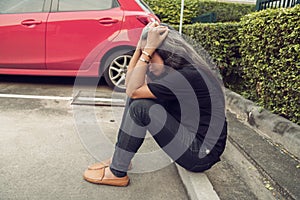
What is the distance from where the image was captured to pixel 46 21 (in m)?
3.98

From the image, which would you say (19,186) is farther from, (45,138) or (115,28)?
(115,28)

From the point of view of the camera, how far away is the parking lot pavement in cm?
188

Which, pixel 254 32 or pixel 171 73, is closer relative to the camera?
pixel 171 73

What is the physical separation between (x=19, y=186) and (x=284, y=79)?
238 centimetres

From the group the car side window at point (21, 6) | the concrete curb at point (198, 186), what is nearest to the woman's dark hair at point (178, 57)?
the concrete curb at point (198, 186)

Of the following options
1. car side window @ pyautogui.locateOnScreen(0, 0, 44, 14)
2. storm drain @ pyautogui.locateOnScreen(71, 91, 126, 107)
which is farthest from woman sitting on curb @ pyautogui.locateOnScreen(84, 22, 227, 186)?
car side window @ pyautogui.locateOnScreen(0, 0, 44, 14)

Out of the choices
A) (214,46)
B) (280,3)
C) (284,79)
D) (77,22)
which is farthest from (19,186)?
(280,3)

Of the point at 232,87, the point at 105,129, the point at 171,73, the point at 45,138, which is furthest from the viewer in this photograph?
the point at 232,87

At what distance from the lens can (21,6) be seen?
13.4 ft

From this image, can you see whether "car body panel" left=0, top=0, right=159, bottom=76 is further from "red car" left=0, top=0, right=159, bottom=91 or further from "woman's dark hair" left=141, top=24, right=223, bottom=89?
"woman's dark hair" left=141, top=24, right=223, bottom=89

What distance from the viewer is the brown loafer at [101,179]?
196 centimetres

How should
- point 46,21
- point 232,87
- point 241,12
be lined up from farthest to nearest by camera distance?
point 241,12 < point 232,87 < point 46,21

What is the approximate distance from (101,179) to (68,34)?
8.60 feet

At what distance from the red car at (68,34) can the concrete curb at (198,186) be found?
2.49 m
